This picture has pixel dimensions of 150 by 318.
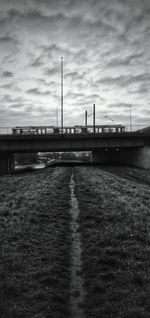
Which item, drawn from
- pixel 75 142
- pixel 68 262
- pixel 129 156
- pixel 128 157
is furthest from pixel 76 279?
pixel 128 157

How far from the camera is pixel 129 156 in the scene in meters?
68.1

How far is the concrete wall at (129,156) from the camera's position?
55088mm

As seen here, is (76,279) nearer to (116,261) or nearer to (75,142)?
(116,261)

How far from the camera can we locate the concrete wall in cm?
5509

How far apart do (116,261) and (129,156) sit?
2430 inches

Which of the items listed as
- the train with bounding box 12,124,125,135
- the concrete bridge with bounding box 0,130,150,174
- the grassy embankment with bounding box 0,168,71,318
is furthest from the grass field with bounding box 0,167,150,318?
the train with bounding box 12,124,125,135

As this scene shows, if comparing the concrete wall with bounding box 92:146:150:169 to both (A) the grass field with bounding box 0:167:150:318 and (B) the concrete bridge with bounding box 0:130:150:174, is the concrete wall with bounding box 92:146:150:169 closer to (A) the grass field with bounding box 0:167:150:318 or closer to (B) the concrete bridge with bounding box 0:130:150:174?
(B) the concrete bridge with bounding box 0:130:150:174

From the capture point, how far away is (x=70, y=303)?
580cm

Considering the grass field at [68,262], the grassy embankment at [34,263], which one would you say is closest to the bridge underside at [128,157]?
the grass field at [68,262]

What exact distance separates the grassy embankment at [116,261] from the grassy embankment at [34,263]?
0.63 meters

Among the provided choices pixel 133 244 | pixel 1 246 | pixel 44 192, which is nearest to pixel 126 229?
pixel 133 244

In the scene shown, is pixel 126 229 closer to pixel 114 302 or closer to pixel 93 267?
pixel 93 267

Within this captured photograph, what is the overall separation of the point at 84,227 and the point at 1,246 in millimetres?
3669

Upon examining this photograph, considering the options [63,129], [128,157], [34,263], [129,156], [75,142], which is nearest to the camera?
[34,263]
